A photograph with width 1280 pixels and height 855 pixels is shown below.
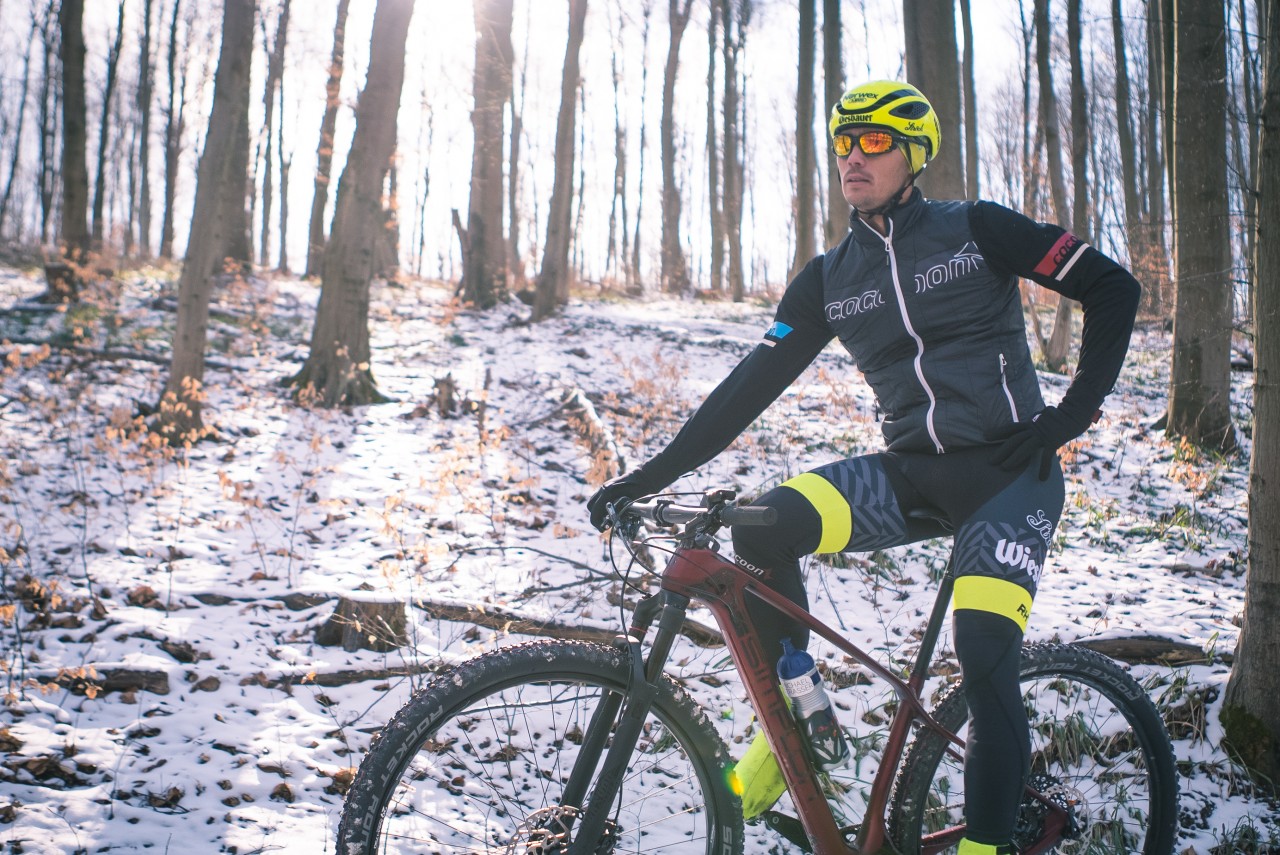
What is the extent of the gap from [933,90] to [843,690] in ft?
25.4

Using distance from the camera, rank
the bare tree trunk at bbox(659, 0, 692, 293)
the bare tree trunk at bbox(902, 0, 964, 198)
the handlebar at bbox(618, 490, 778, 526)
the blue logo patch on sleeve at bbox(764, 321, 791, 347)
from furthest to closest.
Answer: the bare tree trunk at bbox(659, 0, 692, 293) < the bare tree trunk at bbox(902, 0, 964, 198) < the blue logo patch on sleeve at bbox(764, 321, 791, 347) < the handlebar at bbox(618, 490, 778, 526)

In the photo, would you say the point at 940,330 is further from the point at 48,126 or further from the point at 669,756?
the point at 48,126

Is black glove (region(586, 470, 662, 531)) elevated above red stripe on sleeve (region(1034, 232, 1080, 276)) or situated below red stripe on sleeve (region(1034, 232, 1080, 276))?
below

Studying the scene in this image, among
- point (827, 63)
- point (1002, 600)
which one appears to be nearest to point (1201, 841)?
point (1002, 600)

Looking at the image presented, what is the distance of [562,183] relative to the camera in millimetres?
14781

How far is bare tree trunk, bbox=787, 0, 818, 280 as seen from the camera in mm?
15852

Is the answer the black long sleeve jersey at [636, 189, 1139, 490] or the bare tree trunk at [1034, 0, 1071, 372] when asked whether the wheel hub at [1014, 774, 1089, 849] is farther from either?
the bare tree trunk at [1034, 0, 1071, 372]

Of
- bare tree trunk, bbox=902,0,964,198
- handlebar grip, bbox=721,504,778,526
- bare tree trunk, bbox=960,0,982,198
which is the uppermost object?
bare tree trunk, bbox=960,0,982,198

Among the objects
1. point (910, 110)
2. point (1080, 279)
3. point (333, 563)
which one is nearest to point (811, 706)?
point (1080, 279)

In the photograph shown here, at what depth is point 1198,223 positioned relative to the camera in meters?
7.41

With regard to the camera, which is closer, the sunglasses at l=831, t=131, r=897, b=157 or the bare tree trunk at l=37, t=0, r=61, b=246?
the sunglasses at l=831, t=131, r=897, b=157

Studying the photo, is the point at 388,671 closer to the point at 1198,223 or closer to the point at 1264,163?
the point at 1264,163

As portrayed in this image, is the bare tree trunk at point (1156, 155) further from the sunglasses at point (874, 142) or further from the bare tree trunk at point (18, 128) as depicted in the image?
the bare tree trunk at point (18, 128)

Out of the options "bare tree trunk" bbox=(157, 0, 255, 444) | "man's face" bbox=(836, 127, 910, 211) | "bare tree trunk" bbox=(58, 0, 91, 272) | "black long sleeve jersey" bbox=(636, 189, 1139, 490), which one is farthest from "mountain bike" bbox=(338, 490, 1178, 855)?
"bare tree trunk" bbox=(58, 0, 91, 272)
